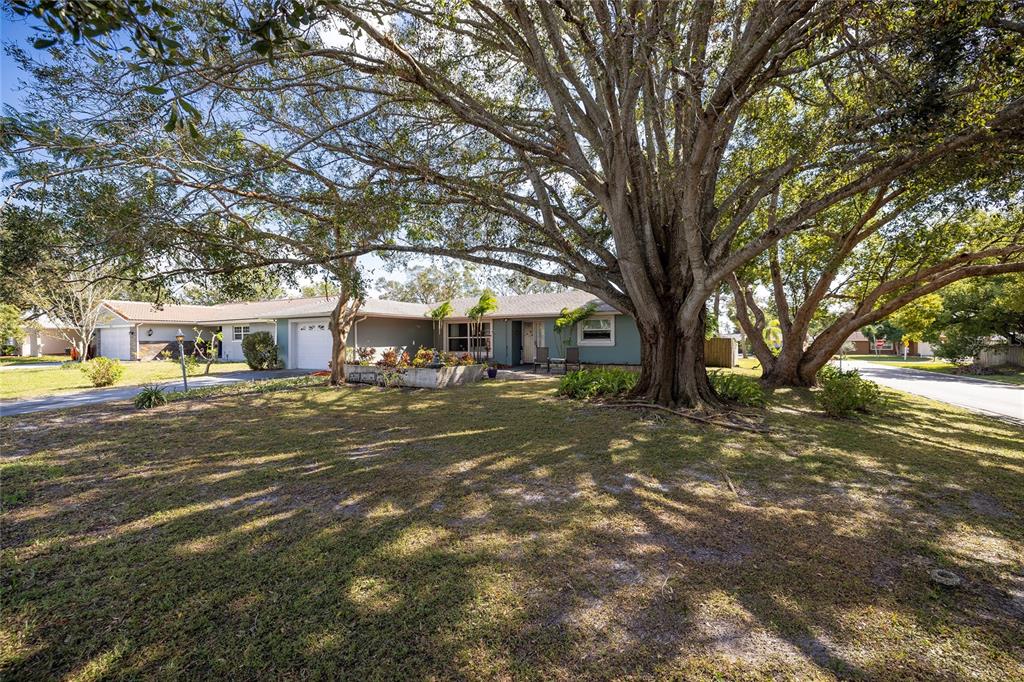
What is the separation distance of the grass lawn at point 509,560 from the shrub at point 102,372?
344 inches

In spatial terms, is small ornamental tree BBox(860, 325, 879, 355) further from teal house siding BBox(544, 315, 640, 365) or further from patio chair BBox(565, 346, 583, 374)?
patio chair BBox(565, 346, 583, 374)

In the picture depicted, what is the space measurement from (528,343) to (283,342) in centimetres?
1185

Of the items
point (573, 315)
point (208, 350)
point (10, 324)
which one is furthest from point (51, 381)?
point (573, 315)

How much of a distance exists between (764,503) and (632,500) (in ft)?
4.31

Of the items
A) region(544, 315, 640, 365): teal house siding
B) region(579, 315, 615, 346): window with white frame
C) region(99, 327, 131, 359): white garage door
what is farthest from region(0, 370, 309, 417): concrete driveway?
region(99, 327, 131, 359): white garage door

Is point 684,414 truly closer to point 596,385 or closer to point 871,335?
point 596,385

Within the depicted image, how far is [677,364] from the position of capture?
30.0 feet

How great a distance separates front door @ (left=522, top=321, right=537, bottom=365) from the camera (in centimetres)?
2102

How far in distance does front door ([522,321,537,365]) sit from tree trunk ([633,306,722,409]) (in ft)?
38.6

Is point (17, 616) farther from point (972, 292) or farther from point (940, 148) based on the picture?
point (972, 292)

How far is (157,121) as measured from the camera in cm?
645

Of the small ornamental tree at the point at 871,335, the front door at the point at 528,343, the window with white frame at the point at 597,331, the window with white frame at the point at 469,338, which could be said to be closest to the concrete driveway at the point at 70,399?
the window with white frame at the point at 469,338

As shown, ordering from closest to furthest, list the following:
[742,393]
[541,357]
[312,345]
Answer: [742,393] < [541,357] < [312,345]

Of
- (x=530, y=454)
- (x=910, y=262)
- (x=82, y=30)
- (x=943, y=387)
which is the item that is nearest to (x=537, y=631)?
(x=530, y=454)
